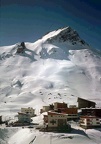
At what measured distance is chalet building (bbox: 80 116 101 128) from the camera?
67.7 m

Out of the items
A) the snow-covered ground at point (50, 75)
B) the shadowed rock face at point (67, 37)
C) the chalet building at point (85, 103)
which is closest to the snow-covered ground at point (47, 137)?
the snow-covered ground at point (50, 75)

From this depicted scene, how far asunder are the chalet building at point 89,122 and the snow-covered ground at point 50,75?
3177 mm

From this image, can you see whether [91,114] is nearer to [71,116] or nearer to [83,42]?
[71,116]

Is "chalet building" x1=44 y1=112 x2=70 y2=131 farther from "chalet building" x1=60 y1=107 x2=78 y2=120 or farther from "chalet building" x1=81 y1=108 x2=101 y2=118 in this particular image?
"chalet building" x1=81 y1=108 x2=101 y2=118

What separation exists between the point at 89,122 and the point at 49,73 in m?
73.1

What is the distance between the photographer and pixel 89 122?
2680 inches

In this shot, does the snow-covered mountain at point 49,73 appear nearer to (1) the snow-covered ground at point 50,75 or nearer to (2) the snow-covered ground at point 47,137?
(1) the snow-covered ground at point 50,75

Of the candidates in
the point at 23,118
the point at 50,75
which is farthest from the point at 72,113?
the point at 50,75

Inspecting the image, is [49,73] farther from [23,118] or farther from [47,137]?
[47,137]

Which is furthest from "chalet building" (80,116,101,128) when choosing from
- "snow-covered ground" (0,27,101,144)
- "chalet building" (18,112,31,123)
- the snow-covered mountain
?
the snow-covered mountain

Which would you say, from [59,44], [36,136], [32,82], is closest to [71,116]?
[36,136]

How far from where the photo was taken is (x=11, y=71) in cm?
14262

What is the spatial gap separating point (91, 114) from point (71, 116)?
5127mm

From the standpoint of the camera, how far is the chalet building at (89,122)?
67688mm
